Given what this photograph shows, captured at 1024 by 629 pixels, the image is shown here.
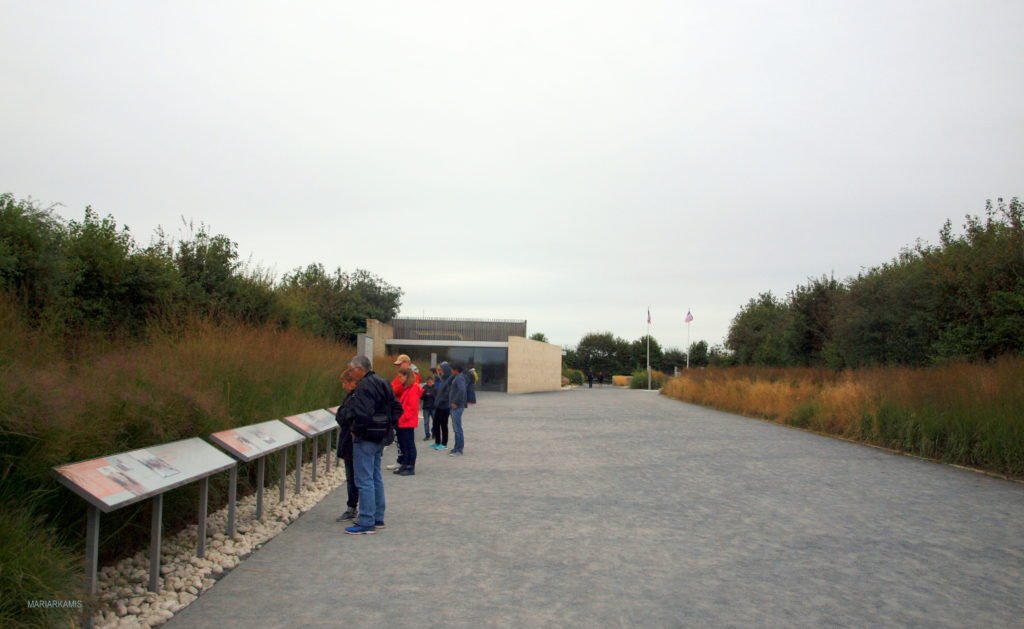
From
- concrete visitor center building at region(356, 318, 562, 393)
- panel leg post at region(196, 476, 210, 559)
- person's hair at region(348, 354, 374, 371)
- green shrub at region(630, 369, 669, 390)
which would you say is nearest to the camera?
panel leg post at region(196, 476, 210, 559)

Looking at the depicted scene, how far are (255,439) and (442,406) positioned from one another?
7.94 meters

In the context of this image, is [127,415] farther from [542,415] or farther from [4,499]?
[542,415]

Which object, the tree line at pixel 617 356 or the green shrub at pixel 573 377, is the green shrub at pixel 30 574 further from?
the tree line at pixel 617 356

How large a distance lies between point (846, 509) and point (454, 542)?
188 inches

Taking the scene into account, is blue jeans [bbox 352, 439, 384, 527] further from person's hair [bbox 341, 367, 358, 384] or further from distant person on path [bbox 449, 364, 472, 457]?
distant person on path [bbox 449, 364, 472, 457]

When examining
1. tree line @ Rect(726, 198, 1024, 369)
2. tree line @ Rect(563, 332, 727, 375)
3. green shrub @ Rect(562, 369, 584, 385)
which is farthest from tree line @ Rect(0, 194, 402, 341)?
tree line @ Rect(563, 332, 727, 375)

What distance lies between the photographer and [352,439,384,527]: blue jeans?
302 inches

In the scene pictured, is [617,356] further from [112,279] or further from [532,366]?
[112,279]

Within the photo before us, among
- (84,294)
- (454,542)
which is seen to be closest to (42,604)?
(454,542)

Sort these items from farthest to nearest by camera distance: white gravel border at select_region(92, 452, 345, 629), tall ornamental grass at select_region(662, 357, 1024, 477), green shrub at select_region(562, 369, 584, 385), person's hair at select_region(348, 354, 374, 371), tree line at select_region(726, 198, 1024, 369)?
green shrub at select_region(562, 369, 584, 385) → tree line at select_region(726, 198, 1024, 369) → tall ornamental grass at select_region(662, 357, 1024, 477) → person's hair at select_region(348, 354, 374, 371) → white gravel border at select_region(92, 452, 345, 629)

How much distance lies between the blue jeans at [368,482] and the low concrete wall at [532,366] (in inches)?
1676

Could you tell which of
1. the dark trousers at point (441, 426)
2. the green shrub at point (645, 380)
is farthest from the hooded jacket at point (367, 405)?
the green shrub at point (645, 380)

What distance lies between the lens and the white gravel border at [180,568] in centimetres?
499

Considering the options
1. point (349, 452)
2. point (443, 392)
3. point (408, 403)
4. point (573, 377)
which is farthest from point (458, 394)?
point (573, 377)
